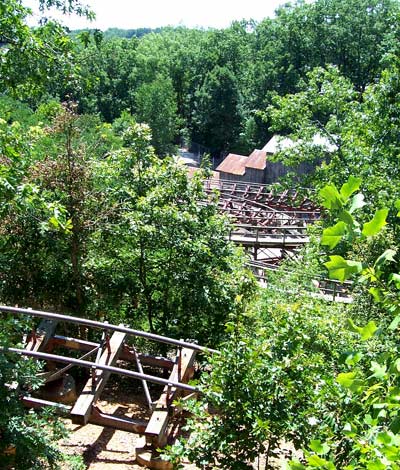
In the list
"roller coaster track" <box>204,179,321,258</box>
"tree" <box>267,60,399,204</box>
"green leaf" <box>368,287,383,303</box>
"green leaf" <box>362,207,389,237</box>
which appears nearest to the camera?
"green leaf" <box>362,207,389,237</box>

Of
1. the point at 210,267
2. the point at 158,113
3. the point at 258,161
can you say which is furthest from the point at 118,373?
the point at 158,113

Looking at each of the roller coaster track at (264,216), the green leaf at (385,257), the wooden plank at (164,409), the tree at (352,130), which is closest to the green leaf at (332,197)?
the green leaf at (385,257)

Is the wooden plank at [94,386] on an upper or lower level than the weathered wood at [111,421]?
upper

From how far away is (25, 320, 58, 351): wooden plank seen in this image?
8312mm

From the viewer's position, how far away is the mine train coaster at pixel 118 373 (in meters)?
6.87

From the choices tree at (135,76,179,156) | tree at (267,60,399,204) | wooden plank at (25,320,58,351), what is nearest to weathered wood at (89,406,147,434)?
wooden plank at (25,320,58,351)

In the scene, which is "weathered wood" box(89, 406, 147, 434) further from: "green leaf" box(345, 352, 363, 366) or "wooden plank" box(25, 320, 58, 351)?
"green leaf" box(345, 352, 363, 366)

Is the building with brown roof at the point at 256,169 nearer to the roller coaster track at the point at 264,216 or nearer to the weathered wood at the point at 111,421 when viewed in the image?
the roller coaster track at the point at 264,216

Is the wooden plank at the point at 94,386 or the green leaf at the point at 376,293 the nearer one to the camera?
the green leaf at the point at 376,293

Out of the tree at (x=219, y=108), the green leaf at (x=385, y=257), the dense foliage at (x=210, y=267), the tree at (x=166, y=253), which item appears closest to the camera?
the green leaf at (x=385, y=257)

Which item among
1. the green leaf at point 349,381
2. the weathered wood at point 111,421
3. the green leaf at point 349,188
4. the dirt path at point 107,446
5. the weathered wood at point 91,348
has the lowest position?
the dirt path at point 107,446

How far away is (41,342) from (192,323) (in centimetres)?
264

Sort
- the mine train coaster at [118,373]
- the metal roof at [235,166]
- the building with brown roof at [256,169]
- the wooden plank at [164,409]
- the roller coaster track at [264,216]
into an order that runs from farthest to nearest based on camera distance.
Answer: the metal roof at [235,166]
the building with brown roof at [256,169]
the roller coaster track at [264,216]
the mine train coaster at [118,373]
the wooden plank at [164,409]

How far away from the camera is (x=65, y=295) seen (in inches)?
401
